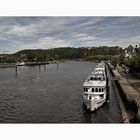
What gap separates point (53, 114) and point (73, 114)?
92 cm

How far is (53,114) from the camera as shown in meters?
13.2

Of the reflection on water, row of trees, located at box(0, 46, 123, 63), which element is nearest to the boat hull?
the reflection on water

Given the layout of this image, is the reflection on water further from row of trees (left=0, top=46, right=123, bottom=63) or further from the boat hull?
row of trees (left=0, top=46, right=123, bottom=63)

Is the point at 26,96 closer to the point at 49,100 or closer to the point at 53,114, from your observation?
the point at 49,100

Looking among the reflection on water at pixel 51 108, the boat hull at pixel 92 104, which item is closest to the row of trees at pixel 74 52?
the reflection on water at pixel 51 108

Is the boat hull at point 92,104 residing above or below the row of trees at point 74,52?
below

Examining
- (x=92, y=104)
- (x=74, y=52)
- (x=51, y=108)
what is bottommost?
(x=51, y=108)

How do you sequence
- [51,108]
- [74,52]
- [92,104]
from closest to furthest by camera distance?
1. [92,104]
2. [51,108]
3. [74,52]

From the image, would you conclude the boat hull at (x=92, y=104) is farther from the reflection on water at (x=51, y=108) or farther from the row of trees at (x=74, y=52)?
the row of trees at (x=74, y=52)

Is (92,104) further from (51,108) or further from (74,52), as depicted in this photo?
(74,52)

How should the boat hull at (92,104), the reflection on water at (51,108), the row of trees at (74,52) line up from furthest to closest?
the row of trees at (74,52) → the boat hull at (92,104) → the reflection on water at (51,108)

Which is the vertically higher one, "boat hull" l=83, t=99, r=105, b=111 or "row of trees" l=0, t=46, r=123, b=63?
"row of trees" l=0, t=46, r=123, b=63

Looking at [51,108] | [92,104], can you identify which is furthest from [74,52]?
[92,104]
